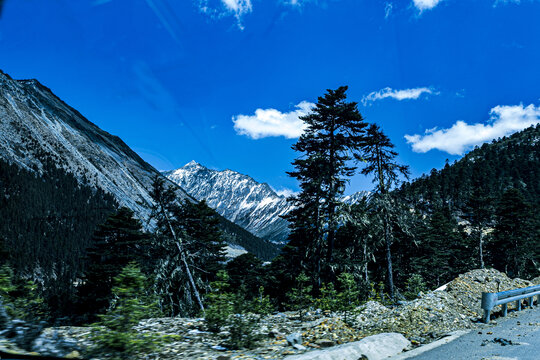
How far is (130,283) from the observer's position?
16.3 feet

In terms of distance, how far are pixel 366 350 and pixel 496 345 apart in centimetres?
282

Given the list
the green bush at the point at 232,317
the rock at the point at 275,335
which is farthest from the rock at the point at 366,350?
the rock at the point at 275,335

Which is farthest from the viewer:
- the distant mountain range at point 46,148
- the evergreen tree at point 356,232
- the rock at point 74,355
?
the distant mountain range at point 46,148

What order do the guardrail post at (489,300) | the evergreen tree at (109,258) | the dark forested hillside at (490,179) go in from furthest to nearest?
the dark forested hillside at (490,179) → the evergreen tree at (109,258) → the guardrail post at (489,300)

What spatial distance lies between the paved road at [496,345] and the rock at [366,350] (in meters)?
0.50

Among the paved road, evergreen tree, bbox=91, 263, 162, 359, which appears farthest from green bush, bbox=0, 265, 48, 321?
the paved road

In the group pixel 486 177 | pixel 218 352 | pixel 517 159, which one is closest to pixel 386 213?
pixel 218 352

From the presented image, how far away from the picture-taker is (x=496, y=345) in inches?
240

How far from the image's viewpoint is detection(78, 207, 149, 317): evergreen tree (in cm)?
2467

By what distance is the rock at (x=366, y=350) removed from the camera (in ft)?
16.7

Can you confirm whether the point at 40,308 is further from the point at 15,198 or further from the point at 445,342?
the point at 15,198

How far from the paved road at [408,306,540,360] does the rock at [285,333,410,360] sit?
0.50m

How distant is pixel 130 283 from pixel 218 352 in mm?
2400

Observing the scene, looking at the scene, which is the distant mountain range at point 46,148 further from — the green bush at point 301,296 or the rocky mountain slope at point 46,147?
the green bush at point 301,296
